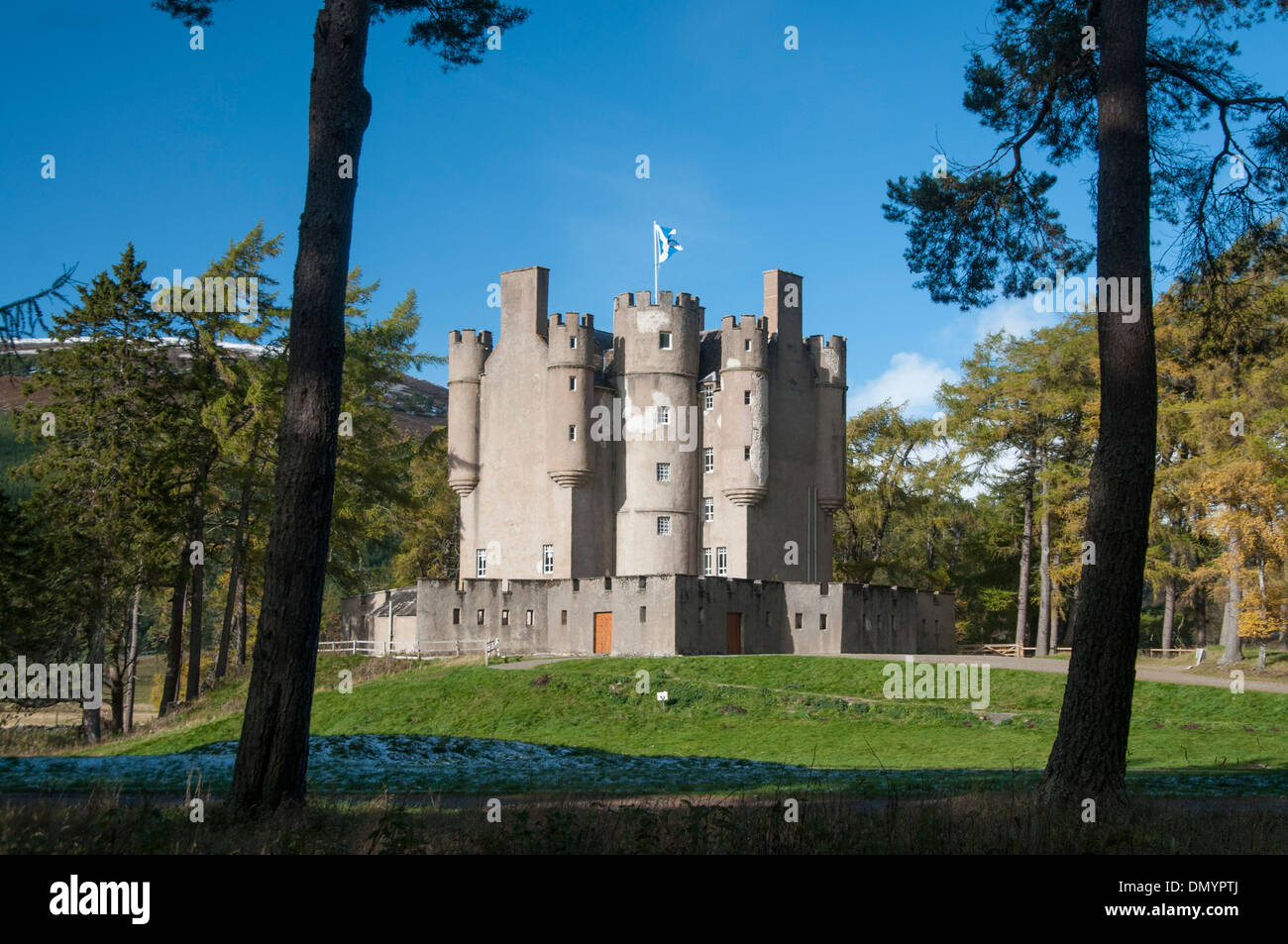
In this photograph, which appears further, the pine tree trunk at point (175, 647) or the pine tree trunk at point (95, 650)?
the pine tree trunk at point (175, 647)

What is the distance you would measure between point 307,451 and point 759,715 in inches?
978

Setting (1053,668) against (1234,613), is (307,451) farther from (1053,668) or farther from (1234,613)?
(1234,613)

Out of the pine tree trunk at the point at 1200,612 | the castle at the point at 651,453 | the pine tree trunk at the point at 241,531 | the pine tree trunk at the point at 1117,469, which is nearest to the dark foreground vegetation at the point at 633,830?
the pine tree trunk at the point at 1117,469

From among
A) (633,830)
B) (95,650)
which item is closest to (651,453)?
(95,650)

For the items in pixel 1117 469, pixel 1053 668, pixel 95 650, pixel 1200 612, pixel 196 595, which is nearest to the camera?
pixel 1117 469

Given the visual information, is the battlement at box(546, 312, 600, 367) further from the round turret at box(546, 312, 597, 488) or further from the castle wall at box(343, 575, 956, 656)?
the castle wall at box(343, 575, 956, 656)

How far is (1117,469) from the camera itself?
12867mm

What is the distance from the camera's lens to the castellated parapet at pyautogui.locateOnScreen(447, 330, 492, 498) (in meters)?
56.6

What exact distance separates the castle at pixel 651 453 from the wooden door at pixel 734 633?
233cm

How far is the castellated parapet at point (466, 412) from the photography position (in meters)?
56.6

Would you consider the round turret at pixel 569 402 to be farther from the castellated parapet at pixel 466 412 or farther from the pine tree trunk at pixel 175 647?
the pine tree trunk at pixel 175 647
